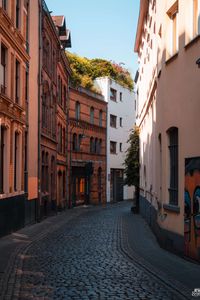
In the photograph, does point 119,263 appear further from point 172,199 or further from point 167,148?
point 167,148

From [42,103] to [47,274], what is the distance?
17.1 m

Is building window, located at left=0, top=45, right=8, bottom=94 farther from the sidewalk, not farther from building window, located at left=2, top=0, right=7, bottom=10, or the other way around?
the sidewalk

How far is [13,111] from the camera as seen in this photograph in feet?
62.1

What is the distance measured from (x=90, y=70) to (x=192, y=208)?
40.2m

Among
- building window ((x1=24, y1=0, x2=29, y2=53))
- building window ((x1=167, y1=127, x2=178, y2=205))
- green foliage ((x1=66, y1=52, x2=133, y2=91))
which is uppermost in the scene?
green foliage ((x1=66, y1=52, x2=133, y2=91))

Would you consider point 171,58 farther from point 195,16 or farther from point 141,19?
point 141,19

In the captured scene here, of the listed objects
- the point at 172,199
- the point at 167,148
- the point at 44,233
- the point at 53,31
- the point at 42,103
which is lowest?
the point at 44,233

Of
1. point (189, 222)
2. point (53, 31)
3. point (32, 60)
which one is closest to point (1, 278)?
point (189, 222)

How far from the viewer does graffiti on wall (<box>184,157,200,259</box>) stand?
11734 mm

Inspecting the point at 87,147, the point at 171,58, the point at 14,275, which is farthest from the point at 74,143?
the point at 14,275

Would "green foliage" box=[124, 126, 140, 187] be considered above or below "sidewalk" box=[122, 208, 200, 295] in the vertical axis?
above

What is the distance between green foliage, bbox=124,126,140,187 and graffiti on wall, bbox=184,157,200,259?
21307 mm

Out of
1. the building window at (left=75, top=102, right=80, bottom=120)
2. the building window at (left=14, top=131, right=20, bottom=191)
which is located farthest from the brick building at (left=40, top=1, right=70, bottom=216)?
the building window at (left=14, top=131, right=20, bottom=191)

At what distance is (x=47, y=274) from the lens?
10469 mm
